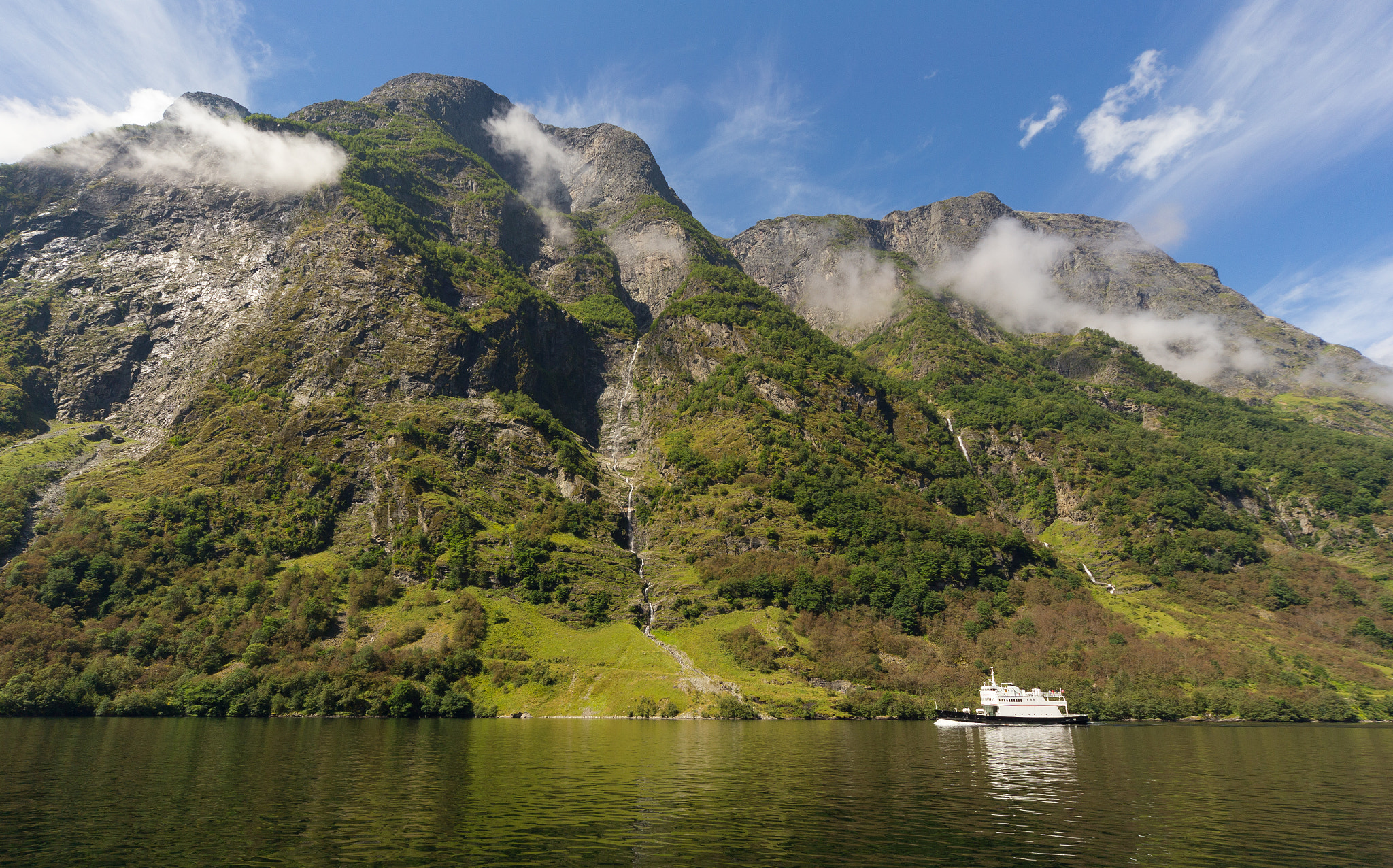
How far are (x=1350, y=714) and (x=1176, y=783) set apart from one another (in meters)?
145

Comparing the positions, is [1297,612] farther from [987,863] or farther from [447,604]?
[447,604]

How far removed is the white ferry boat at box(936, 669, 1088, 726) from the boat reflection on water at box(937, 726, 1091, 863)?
24.9 metres

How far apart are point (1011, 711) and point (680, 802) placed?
388 feet

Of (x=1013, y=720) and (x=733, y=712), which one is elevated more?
(x=733, y=712)

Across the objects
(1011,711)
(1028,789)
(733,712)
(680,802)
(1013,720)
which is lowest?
(1013,720)

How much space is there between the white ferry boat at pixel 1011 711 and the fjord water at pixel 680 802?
43.3 m

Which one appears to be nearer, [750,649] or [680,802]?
[680,802]

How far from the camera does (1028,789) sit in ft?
188

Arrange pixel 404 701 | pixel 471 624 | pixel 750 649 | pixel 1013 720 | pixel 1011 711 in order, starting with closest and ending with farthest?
pixel 1013 720, pixel 1011 711, pixel 404 701, pixel 750 649, pixel 471 624

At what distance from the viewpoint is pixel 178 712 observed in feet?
477

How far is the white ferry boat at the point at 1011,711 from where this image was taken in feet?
450

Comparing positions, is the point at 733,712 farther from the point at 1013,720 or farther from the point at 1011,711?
the point at 1011,711

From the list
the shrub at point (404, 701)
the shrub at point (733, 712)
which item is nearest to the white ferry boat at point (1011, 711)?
the shrub at point (733, 712)

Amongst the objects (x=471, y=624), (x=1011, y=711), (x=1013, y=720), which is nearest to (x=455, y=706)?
(x=471, y=624)
